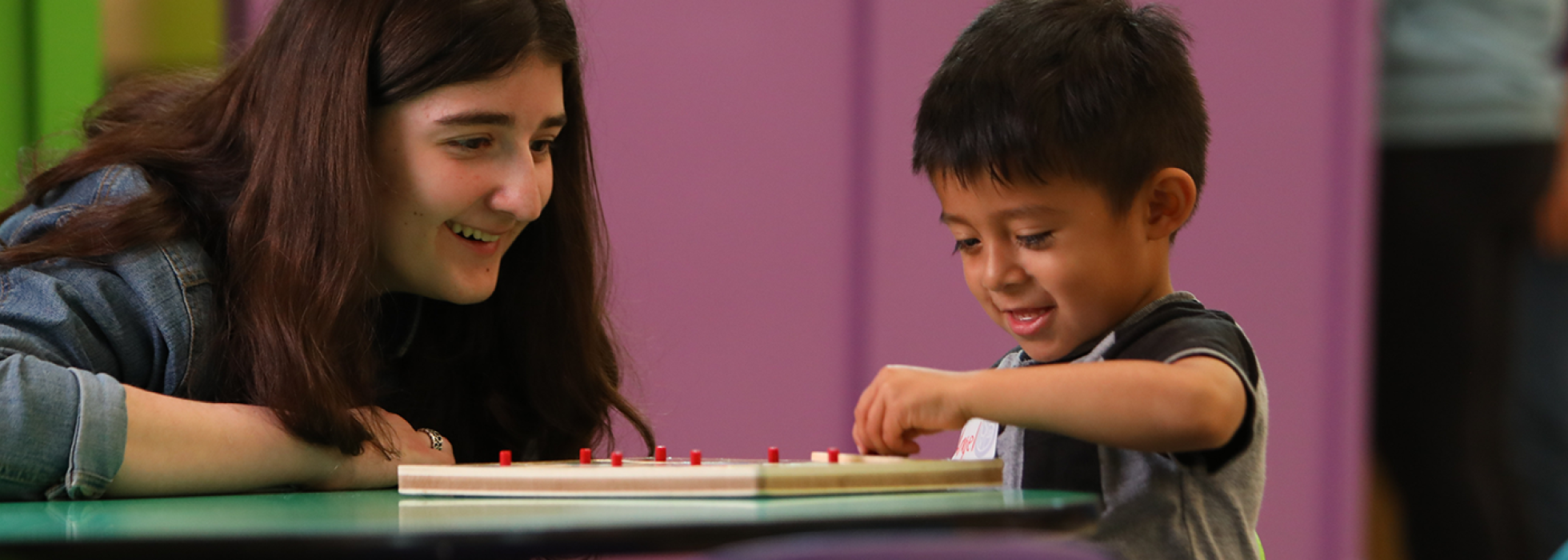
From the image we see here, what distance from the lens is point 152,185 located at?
42.2 inches

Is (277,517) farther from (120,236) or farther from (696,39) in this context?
(696,39)

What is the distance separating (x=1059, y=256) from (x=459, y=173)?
513mm

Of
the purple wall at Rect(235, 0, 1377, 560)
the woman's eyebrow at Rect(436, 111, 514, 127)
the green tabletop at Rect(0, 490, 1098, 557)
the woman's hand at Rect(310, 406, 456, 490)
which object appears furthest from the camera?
the purple wall at Rect(235, 0, 1377, 560)

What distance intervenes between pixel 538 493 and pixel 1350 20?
1.69 m

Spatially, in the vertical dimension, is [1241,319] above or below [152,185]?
below

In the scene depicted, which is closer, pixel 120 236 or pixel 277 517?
pixel 277 517

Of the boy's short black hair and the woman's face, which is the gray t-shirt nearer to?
the boy's short black hair

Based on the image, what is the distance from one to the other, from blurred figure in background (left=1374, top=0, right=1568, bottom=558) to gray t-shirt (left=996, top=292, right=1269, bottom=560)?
137cm

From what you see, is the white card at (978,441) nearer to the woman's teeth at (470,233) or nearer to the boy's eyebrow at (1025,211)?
the boy's eyebrow at (1025,211)

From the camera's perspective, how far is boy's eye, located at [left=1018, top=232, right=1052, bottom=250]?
3.07 feet

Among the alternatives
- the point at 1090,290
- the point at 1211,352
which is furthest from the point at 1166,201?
the point at 1211,352

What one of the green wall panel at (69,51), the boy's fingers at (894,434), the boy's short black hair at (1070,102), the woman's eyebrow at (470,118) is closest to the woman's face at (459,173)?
the woman's eyebrow at (470,118)

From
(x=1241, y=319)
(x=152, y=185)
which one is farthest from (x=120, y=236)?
(x=1241, y=319)

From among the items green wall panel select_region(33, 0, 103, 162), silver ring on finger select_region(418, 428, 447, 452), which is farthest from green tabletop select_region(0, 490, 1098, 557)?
green wall panel select_region(33, 0, 103, 162)
